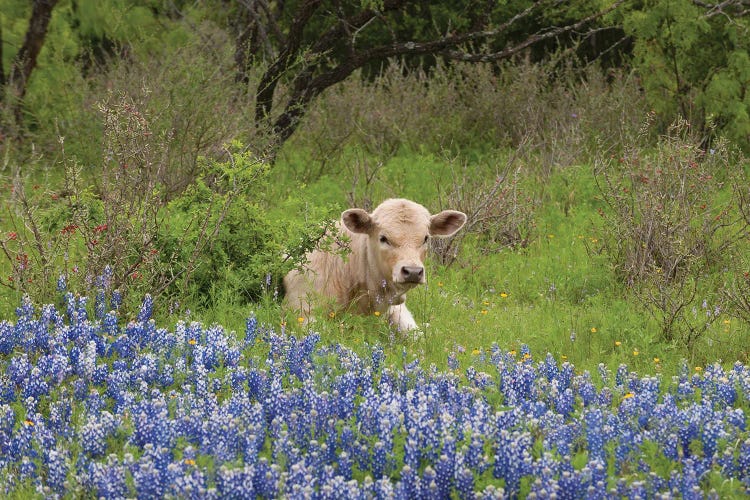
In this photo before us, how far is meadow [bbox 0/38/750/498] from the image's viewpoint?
15.5ft

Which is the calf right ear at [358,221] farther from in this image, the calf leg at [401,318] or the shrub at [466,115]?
the shrub at [466,115]

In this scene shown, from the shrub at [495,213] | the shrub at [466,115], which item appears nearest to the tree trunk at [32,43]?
the shrub at [466,115]

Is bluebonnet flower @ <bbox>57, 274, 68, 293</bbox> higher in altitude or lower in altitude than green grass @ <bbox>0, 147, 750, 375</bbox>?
higher

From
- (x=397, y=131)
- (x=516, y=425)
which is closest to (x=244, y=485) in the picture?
(x=516, y=425)

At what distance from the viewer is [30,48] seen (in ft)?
41.8

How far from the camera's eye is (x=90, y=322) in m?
6.84

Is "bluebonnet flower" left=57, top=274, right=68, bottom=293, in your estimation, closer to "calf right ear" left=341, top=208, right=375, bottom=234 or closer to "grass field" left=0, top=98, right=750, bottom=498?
"grass field" left=0, top=98, right=750, bottom=498

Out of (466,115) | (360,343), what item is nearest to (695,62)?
(466,115)

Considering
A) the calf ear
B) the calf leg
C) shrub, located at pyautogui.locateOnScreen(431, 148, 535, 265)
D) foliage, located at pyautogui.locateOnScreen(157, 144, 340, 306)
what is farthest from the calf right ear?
shrub, located at pyautogui.locateOnScreen(431, 148, 535, 265)

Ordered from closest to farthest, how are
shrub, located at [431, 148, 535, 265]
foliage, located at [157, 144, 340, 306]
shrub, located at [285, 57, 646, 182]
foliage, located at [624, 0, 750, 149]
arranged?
foliage, located at [157, 144, 340, 306]
shrub, located at [431, 148, 535, 265]
foliage, located at [624, 0, 750, 149]
shrub, located at [285, 57, 646, 182]

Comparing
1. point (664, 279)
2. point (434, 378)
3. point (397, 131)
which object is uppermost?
point (434, 378)

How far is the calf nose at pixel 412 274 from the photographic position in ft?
23.6

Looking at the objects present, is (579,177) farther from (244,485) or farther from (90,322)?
(244,485)

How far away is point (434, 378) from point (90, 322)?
245 centimetres
